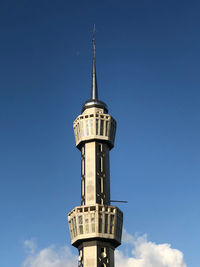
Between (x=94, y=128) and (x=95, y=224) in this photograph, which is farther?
(x=94, y=128)

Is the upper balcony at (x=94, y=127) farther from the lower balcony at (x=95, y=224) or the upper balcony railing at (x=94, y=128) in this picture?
the lower balcony at (x=95, y=224)

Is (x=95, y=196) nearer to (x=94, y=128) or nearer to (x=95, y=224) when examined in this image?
(x=95, y=224)

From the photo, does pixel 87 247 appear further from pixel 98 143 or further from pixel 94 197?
pixel 98 143

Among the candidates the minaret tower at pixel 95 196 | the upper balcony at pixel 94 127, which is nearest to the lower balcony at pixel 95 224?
the minaret tower at pixel 95 196

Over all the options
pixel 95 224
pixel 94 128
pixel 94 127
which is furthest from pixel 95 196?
pixel 94 127

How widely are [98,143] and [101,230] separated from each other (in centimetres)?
1206

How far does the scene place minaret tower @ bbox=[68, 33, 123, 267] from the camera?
51.4 meters

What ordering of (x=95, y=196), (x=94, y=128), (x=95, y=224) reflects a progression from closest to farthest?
(x=95, y=224)
(x=95, y=196)
(x=94, y=128)

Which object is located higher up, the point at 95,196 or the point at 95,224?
the point at 95,196

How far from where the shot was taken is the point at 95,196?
5444 cm

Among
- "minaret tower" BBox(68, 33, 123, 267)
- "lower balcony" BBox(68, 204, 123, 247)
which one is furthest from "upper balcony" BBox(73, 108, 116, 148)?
"lower balcony" BBox(68, 204, 123, 247)

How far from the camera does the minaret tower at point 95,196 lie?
51.4 metres

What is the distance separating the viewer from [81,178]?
57.6 metres

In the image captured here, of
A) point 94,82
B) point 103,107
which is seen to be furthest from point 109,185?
point 94,82
